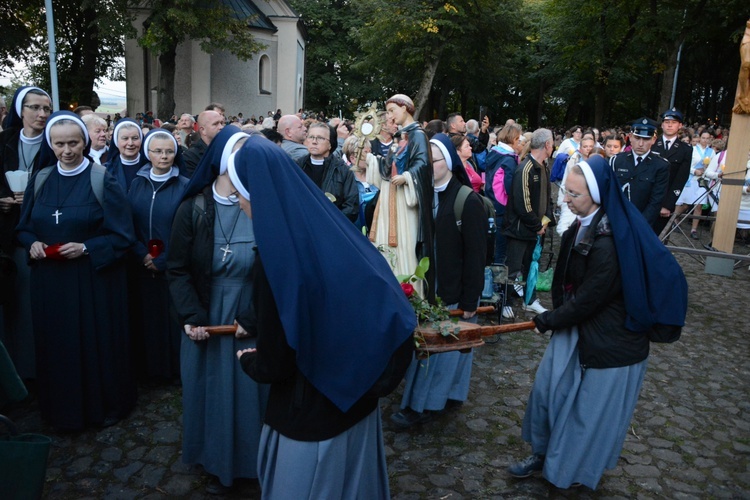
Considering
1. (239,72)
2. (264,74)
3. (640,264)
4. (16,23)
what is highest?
(16,23)

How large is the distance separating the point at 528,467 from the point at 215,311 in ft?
7.49

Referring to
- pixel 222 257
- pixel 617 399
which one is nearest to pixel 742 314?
pixel 617 399

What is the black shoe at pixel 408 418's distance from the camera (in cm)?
477

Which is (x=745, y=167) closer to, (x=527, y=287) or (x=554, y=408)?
(x=527, y=287)

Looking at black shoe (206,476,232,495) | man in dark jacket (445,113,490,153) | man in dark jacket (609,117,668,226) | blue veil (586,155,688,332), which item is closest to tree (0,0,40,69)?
man in dark jacket (445,113,490,153)

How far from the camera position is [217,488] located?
3832 mm

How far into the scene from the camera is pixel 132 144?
5.46 m

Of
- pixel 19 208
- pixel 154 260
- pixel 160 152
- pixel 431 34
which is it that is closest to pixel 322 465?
pixel 154 260

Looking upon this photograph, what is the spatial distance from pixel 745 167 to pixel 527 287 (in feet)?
11.5

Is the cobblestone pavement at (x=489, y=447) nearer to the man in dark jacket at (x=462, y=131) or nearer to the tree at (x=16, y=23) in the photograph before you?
the man in dark jacket at (x=462, y=131)

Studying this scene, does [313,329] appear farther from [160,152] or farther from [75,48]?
[75,48]

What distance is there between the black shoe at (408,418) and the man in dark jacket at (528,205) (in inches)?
122

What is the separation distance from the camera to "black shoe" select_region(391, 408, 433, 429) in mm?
4766

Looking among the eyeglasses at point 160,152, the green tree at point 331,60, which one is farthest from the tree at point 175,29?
the eyeglasses at point 160,152
